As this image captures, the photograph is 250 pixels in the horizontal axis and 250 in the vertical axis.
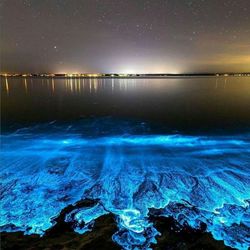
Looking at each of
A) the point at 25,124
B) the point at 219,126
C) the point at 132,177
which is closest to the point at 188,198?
the point at 132,177

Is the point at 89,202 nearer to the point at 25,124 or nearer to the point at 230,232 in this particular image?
the point at 230,232

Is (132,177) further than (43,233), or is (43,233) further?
(132,177)

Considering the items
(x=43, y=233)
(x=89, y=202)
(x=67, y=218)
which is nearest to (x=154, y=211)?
(x=89, y=202)

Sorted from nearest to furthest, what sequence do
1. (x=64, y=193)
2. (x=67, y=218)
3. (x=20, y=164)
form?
(x=67, y=218), (x=64, y=193), (x=20, y=164)

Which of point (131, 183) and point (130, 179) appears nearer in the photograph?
point (131, 183)

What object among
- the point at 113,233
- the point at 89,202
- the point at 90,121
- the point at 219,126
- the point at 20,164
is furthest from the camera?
the point at 90,121

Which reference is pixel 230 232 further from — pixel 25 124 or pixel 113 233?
pixel 25 124
